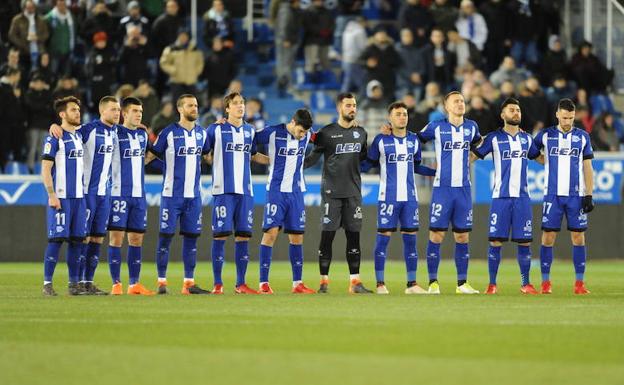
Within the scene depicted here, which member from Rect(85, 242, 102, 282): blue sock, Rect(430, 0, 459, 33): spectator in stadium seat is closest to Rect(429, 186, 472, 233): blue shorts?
Rect(85, 242, 102, 282): blue sock

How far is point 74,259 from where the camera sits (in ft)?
51.8

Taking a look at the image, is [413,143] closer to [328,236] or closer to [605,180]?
[328,236]

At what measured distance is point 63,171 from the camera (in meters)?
15.5

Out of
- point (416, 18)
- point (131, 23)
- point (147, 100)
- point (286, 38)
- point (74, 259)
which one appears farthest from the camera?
point (416, 18)

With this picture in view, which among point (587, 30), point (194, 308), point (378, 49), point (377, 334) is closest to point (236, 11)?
point (378, 49)

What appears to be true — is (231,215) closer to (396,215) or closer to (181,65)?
(396,215)

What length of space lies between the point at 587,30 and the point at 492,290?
46.5ft

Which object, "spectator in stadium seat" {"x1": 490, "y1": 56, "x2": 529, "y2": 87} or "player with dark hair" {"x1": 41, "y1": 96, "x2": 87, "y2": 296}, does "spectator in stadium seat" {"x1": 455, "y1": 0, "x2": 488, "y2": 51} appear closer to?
"spectator in stadium seat" {"x1": 490, "y1": 56, "x2": 529, "y2": 87}

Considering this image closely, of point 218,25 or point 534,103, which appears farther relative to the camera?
point 218,25

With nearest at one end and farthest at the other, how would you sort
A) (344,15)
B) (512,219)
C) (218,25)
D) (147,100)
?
1. (512,219)
2. (147,100)
3. (218,25)
4. (344,15)

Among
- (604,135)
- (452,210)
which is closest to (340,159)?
(452,210)

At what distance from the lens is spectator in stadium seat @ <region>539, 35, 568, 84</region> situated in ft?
95.6

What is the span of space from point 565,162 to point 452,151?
133cm

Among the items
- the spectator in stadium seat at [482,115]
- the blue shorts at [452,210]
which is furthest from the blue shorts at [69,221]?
the spectator in stadium seat at [482,115]
